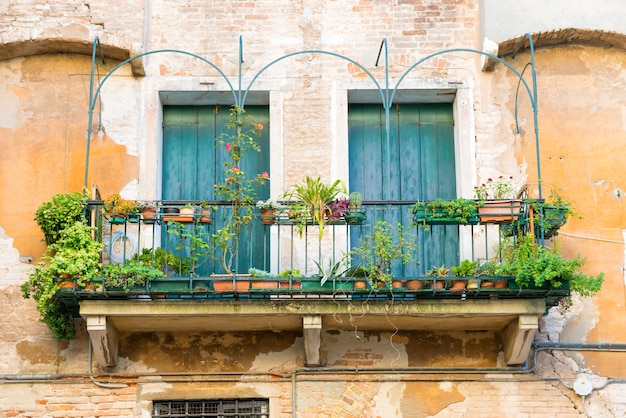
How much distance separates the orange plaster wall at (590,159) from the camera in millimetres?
12578

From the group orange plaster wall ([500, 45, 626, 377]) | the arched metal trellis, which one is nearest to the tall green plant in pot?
the arched metal trellis

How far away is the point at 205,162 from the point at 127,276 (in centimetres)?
200

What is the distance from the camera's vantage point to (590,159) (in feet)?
42.8

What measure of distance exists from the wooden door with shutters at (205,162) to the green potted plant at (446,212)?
67.0 inches

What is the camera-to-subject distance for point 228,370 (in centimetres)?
1226

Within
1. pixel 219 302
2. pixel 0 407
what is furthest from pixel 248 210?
pixel 0 407

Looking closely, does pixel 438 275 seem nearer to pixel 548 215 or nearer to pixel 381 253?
pixel 381 253

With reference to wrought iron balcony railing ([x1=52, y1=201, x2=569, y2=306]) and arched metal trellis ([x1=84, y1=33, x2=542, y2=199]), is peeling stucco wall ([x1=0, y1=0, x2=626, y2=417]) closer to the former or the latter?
arched metal trellis ([x1=84, y1=33, x2=542, y2=199])

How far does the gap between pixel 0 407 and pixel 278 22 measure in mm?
4462

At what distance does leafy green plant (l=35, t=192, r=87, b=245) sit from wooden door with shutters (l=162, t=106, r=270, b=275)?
1.16m

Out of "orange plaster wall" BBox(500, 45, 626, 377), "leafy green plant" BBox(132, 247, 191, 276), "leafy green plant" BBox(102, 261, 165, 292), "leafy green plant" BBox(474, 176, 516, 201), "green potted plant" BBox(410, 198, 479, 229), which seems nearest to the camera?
"leafy green plant" BBox(102, 261, 165, 292)

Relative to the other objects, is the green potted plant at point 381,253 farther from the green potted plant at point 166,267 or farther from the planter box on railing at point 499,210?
the green potted plant at point 166,267

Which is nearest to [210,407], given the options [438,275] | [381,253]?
[381,253]

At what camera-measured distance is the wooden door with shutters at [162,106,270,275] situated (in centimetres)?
1298
